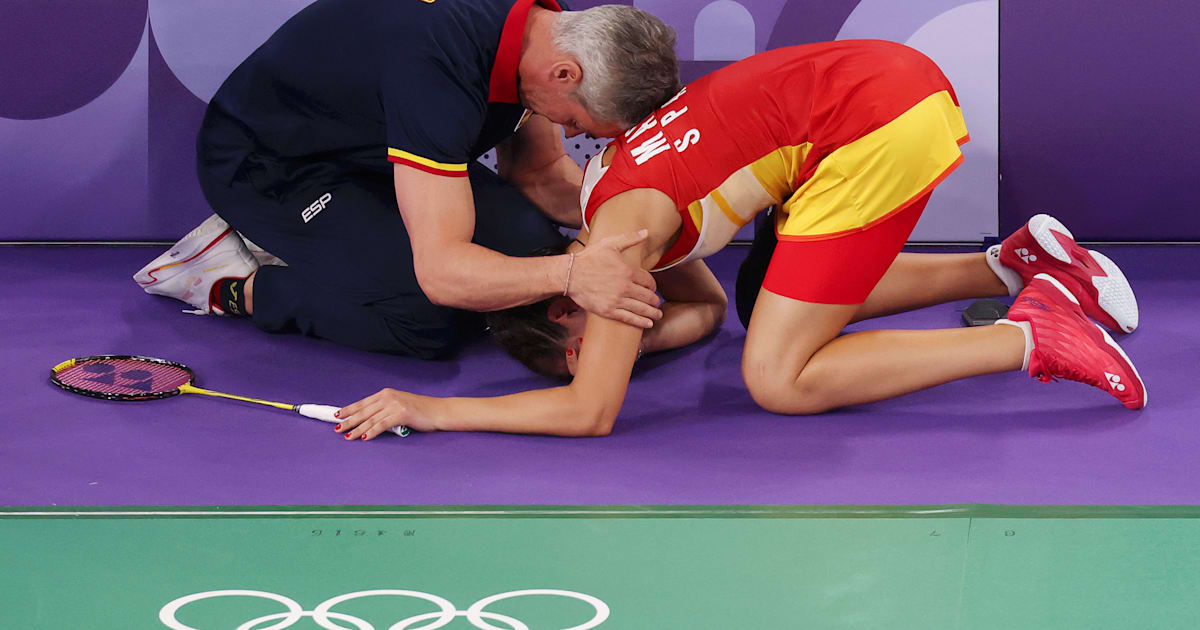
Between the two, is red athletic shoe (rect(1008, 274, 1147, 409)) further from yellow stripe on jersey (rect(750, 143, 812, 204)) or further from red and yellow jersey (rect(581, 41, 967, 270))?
yellow stripe on jersey (rect(750, 143, 812, 204))

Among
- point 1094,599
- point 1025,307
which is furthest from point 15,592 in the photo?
point 1025,307

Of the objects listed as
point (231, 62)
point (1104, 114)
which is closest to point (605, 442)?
point (231, 62)

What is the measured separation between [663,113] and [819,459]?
2.98ft

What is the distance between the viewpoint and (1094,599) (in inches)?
79.7

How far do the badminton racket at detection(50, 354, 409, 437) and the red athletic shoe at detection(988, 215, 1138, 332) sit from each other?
6.56 ft

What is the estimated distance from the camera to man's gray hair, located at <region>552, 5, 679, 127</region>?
280cm

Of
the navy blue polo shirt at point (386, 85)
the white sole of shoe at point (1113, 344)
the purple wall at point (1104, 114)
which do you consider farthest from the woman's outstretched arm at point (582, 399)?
the purple wall at point (1104, 114)

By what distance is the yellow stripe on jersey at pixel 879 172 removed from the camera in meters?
2.77

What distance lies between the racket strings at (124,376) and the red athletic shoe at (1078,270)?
7.74ft

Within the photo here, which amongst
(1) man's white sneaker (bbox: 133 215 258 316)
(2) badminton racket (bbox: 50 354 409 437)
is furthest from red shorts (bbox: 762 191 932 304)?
(1) man's white sneaker (bbox: 133 215 258 316)

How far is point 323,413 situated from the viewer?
9.46 feet

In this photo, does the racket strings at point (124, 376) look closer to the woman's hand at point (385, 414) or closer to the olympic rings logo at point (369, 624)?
the woman's hand at point (385, 414)

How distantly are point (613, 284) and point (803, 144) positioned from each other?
58cm

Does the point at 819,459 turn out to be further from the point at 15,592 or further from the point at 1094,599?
the point at 15,592
